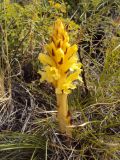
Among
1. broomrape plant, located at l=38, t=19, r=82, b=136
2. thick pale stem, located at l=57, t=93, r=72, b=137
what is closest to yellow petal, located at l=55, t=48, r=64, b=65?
broomrape plant, located at l=38, t=19, r=82, b=136

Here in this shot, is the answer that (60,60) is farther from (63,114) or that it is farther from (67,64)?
(63,114)

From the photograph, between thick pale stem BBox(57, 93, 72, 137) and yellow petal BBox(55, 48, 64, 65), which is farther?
thick pale stem BBox(57, 93, 72, 137)

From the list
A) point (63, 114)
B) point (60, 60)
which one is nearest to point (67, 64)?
point (60, 60)

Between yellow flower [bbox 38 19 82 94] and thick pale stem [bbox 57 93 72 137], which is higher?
yellow flower [bbox 38 19 82 94]

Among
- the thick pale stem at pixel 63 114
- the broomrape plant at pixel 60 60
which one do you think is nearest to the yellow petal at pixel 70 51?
the broomrape plant at pixel 60 60

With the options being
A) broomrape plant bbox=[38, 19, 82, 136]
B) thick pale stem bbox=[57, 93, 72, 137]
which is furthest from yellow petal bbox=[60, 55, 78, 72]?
thick pale stem bbox=[57, 93, 72, 137]

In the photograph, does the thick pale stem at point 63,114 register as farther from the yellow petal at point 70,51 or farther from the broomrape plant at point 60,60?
the yellow petal at point 70,51

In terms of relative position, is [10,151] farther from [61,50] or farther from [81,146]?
[61,50]

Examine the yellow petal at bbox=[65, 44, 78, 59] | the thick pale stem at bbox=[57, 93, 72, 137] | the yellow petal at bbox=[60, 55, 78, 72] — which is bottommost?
the thick pale stem at bbox=[57, 93, 72, 137]

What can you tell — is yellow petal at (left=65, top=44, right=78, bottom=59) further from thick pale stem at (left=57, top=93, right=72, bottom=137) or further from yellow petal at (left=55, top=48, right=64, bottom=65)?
thick pale stem at (left=57, top=93, right=72, bottom=137)

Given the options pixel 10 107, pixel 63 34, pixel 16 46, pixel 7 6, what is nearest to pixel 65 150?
pixel 10 107
